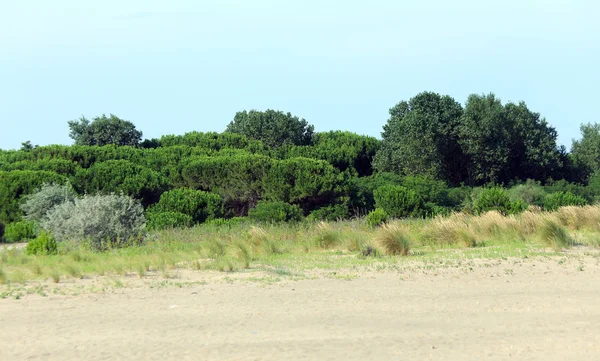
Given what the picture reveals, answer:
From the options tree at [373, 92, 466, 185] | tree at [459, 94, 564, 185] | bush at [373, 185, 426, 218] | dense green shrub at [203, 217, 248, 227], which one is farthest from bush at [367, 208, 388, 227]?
tree at [459, 94, 564, 185]

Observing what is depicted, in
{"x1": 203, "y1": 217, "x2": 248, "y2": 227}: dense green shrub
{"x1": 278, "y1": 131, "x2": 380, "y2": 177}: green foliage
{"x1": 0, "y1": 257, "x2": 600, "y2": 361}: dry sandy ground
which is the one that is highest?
{"x1": 278, "y1": 131, "x2": 380, "y2": 177}: green foliage

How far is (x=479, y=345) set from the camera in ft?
27.4

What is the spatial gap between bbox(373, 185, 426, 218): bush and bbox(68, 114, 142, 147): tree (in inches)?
991

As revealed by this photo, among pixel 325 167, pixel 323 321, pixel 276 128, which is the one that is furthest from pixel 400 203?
pixel 276 128

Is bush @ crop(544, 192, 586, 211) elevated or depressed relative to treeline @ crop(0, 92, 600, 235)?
depressed

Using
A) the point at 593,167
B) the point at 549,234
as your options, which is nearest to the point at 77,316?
the point at 549,234

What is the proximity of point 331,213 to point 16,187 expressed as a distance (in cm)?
1171

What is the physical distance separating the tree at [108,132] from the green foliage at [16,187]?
74.4 feet

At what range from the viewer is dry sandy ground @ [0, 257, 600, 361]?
807cm

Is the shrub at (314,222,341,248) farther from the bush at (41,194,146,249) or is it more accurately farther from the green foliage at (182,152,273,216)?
the green foliage at (182,152,273,216)

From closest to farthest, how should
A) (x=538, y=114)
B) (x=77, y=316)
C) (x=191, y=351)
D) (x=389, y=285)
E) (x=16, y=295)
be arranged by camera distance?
(x=191, y=351) → (x=77, y=316) → (x=16, y=295) → (x=389, y=285) → (x=538, y=114)

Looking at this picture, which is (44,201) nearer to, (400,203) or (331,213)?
(331,213)

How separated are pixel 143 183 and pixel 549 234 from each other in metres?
18.0

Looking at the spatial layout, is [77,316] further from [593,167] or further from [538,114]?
[593,167]
